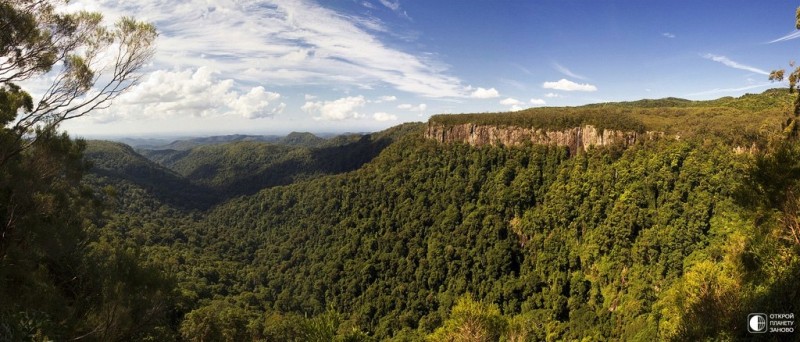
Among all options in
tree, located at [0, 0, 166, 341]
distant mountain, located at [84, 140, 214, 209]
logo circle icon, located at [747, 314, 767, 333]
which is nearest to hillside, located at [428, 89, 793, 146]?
logo circle icon, located at [747, 314, 767, 333]

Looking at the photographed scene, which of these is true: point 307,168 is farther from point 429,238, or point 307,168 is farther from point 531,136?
point 531,136

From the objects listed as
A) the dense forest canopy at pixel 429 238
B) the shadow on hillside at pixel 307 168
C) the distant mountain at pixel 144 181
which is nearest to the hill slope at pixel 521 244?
the dense forest canopy at pixel 429 238

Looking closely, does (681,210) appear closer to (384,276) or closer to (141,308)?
(384,276)

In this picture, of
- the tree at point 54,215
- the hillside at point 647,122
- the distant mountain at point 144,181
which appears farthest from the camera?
the distant mountain at point 144,181

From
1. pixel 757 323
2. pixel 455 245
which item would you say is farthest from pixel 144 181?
pixel 757 323

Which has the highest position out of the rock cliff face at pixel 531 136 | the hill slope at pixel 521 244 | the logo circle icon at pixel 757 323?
the rock cliff face at pixel 531 136

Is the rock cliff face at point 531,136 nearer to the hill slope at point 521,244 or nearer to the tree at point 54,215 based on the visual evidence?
the hill slope at point 521,244

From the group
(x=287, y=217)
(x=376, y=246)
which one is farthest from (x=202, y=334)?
(x=287, y=217)

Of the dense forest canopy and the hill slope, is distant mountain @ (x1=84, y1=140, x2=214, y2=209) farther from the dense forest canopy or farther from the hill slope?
the hill slope
